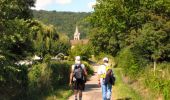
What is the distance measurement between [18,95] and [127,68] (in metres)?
13.5

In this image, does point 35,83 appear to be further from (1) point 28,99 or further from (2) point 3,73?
(2) point 3,73

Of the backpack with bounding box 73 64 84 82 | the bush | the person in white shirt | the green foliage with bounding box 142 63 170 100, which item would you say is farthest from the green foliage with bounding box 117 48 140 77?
the bush

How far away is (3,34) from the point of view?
16.4 m

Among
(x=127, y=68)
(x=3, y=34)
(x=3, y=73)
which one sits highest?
(x=3, y=34)

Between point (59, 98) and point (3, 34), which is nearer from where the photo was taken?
point (3, 34)

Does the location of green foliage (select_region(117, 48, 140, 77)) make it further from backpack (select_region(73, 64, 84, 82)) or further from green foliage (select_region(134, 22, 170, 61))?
backpack (select_region(73, 64, 84, 82))

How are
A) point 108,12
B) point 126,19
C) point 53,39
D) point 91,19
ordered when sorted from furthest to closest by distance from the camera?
point 91,19 < point 108,12 < point 126,19 < point 53,39

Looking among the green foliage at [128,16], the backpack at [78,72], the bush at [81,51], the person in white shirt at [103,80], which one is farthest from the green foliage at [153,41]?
the bush at [81,51]

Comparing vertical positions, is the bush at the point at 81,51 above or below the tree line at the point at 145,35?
below

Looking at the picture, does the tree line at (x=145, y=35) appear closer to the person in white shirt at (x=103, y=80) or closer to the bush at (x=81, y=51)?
the person in white shirt at (x=103, y=80)

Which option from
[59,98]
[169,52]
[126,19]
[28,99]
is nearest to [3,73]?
[28,99]

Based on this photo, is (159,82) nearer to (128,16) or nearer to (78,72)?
(78,72)

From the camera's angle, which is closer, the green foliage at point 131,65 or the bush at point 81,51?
the green foliage at point 131,65

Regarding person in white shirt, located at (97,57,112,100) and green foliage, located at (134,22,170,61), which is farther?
green foliage, located at (134,22,170,61)
